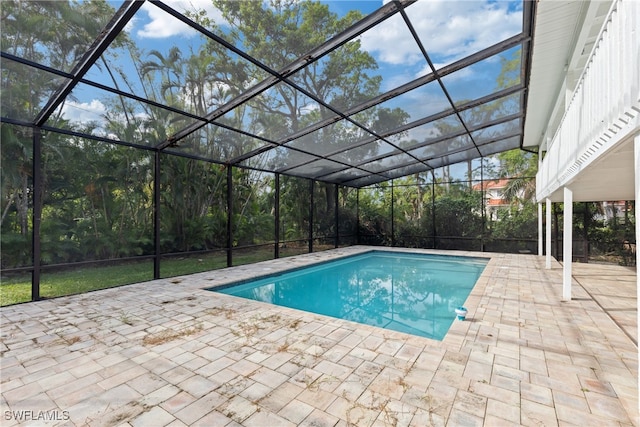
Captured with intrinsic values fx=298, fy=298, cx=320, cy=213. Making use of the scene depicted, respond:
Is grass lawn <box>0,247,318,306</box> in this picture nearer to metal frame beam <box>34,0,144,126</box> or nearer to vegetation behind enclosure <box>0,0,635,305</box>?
vegetation behind enclosure <box>0,0,635,305</box>

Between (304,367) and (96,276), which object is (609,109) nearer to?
(304,367)

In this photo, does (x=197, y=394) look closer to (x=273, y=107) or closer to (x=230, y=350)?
(x=230, y=350)

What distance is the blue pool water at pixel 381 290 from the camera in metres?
5.27

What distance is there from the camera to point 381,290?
738 cm

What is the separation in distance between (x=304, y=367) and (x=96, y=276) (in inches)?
311

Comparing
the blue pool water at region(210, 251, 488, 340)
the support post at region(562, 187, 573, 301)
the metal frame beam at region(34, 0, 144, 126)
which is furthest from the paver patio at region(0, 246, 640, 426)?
the metal frame beam at region(34, 0, 144, 126)

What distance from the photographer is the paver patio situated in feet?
7.14

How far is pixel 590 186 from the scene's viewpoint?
468 cm

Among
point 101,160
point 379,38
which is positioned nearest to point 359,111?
point 379,38

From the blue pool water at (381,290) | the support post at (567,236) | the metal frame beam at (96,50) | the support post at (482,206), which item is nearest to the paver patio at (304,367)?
the support post at (567,236)

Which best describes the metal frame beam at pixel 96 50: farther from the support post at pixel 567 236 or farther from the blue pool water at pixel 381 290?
the support post at pixel 567 236

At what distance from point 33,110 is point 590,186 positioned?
8.81 m

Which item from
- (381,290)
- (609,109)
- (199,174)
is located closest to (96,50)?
(609,109)

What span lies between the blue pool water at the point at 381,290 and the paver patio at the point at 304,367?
3.44ft
